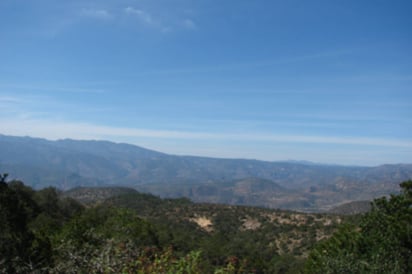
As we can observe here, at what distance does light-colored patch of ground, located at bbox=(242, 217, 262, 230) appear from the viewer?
3039 inches

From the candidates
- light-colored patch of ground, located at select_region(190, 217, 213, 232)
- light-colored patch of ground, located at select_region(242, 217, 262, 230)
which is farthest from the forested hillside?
light-colored patch of ground, located at select_region(242, 217, 262, 230)

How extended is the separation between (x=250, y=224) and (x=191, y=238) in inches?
919

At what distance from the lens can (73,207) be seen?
252 ft

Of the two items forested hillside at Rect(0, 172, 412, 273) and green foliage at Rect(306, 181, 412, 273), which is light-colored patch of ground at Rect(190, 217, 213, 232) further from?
green foliage at Rect(306, 181, 412, 273)

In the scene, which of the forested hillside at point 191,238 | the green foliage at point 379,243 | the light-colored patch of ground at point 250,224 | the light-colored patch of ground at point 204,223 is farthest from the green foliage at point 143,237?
the green foliage at point 379,243

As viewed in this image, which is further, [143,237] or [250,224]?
[250,224]

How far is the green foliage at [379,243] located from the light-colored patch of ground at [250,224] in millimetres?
53226

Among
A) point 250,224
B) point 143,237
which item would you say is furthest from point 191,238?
point 143,237

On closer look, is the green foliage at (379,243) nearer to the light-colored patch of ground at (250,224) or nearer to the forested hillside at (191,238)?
the forested hillside at (191,238)

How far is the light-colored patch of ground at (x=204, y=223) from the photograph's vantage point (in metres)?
78.3

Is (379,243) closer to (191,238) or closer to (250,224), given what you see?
(191,238)

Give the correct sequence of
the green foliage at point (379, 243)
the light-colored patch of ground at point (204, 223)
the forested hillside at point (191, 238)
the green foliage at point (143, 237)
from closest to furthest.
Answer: the green foliage at point (143, 237)
the forested hillside at point (191, 238)
the green foliage at point (379, 243)
the light-colored patch of ground at point (204, 223)

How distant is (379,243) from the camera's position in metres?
19.0

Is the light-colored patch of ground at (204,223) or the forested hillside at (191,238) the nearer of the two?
the forested hillside at (191,238)
